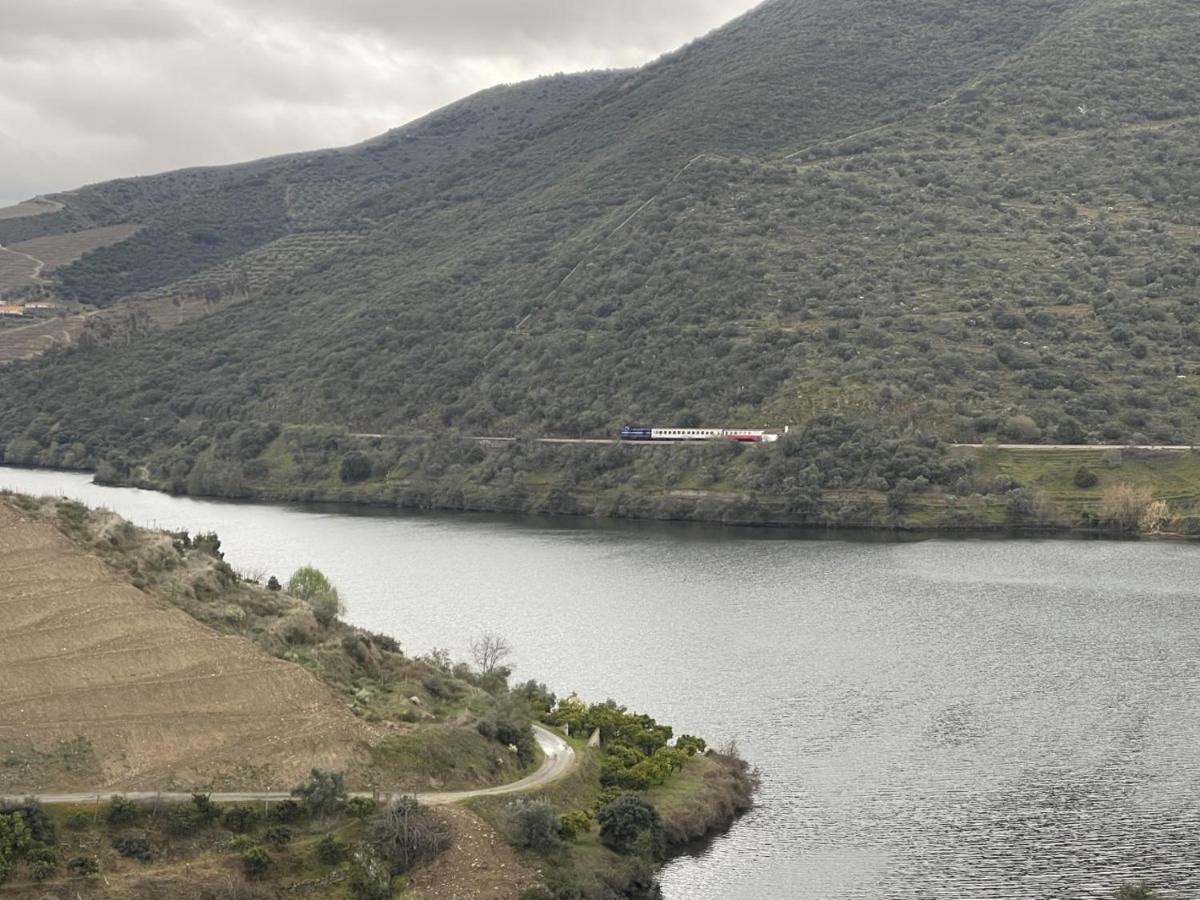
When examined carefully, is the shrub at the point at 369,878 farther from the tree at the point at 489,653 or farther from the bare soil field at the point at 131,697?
the tree at the point at 489,653

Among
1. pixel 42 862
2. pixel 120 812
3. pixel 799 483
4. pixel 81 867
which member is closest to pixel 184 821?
pixel 120 812

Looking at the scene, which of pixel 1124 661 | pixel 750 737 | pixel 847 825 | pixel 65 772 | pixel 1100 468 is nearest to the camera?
pixel 65 772

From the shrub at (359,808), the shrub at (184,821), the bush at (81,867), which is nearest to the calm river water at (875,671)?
the shrub at (359,808)

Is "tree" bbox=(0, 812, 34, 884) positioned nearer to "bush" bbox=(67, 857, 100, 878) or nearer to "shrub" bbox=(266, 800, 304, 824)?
"bush" bbox=(67, 857, 100, 878)

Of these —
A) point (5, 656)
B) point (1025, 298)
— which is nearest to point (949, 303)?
point (1025, 298)

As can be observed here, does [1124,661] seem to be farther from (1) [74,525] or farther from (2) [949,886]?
(1) [74,525]

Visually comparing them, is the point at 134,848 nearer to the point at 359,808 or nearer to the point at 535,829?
the point at 359,808
